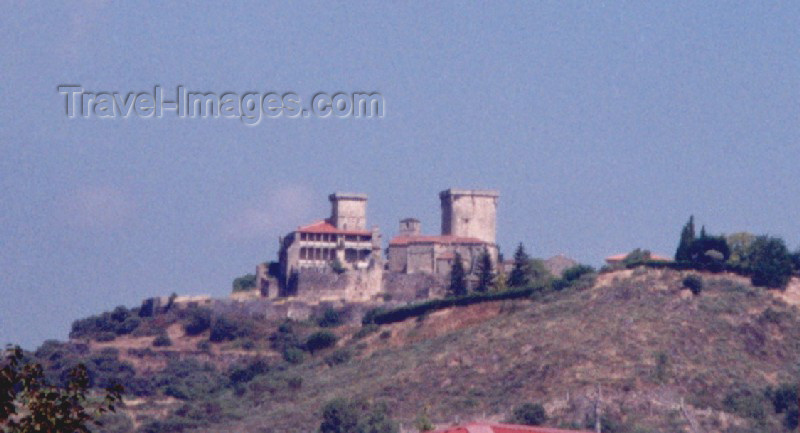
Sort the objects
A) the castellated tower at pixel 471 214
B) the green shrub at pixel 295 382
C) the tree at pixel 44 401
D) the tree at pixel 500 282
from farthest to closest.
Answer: the castellated tower at pixel 471 214 → the tree at pixel 500 282 → the green shrub at pixel 295 382 → the tree at pixel 44 401

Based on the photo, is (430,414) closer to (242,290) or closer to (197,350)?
(197,350)

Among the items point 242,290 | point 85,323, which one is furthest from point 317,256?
point 85,323

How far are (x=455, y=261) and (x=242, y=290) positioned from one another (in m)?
16.3

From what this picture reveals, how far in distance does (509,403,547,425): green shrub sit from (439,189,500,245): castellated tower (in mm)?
41067

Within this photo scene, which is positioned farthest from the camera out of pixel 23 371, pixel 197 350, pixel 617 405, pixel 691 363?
pixel 197 350

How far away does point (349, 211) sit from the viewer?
92000 mm

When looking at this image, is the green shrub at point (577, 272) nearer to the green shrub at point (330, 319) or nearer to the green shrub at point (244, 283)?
the green shrub at point (330, 319)

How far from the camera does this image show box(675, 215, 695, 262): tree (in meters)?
73.6

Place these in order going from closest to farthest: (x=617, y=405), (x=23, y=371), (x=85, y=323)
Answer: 1. (x=23, y=371)
2. (x=617, y=405)
3. (x=85, y=323)

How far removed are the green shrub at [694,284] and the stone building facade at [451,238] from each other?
1842cm

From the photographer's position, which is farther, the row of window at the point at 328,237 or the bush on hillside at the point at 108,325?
the row of window at the point at 328,237

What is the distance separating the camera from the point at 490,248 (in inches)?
3519

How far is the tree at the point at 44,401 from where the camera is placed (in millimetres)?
13320

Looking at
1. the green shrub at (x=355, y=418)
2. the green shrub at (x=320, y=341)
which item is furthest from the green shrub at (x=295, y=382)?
the green shrub at (x=355, y=418)
